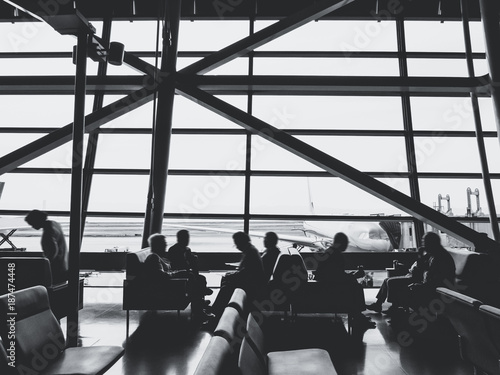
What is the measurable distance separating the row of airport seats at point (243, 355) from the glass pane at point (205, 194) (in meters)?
5.13

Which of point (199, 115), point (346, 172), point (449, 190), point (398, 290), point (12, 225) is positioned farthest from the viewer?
point (12, 225)

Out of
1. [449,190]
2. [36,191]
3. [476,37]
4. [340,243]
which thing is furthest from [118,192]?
[476,37]

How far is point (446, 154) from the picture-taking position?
7934mm

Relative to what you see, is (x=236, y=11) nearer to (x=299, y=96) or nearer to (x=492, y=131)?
(x=299, y=96)

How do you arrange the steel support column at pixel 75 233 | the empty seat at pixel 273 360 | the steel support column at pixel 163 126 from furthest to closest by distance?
the steel support column at pixel 163 126 < the steel support column at pixel 75 233 < the empty seat at pixel 273 360

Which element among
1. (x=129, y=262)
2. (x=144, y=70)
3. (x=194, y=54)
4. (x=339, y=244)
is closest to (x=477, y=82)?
(x=339, y=244)

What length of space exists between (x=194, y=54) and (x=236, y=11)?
131cm

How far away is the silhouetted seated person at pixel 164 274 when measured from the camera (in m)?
4.89

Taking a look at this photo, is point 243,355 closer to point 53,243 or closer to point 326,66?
point 53,243

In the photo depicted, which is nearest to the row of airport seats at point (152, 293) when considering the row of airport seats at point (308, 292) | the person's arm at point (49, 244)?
the person's arm at point (49, 244)

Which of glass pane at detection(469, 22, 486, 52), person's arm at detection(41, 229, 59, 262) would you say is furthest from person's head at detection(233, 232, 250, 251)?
glass pane at detection(469, 22, 486, 52)

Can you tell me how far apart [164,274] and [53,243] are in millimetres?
1305

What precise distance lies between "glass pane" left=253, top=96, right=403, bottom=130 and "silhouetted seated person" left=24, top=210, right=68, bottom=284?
447cm

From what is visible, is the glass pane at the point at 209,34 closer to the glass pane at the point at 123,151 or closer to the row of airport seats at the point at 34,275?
the glass pane at the point at 123,151
